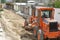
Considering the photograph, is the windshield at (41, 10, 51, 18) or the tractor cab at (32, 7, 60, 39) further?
the windshield at (41, 10, 51, 18)

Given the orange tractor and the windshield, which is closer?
the orange tractor

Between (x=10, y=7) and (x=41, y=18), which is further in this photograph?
(x=10, y=7)

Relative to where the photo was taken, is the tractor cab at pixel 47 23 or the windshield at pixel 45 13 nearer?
the tractor cab at pixel 47 23

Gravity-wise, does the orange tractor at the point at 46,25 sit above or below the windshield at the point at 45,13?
below

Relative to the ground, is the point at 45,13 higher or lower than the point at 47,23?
higher

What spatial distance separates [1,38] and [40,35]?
342 centimetres

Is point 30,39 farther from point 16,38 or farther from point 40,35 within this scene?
point 40,35

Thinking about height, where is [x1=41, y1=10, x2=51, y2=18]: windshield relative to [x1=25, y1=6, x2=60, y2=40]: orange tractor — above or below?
above

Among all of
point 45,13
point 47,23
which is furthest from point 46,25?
point 45,13

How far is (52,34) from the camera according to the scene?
8.55 metres

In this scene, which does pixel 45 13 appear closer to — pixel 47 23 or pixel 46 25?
pixel 47 23

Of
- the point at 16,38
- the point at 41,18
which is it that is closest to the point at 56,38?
the point at 41,18

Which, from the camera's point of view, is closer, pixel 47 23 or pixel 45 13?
pixel 47 23

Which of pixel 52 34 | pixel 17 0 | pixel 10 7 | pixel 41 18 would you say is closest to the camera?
pixel 52 34
